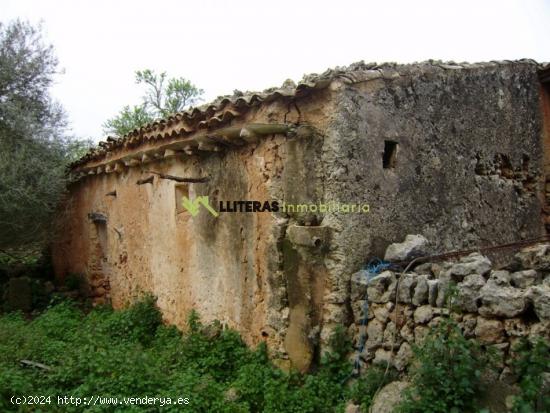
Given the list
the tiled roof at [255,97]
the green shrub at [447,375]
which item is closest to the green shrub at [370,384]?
the green shrub at [447,375]

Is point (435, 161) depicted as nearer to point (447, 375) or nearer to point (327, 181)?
point (327, 181)

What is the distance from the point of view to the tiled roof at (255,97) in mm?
4379

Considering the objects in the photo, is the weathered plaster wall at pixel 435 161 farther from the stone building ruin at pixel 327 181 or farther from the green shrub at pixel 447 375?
the green shrub at pixel 447 375

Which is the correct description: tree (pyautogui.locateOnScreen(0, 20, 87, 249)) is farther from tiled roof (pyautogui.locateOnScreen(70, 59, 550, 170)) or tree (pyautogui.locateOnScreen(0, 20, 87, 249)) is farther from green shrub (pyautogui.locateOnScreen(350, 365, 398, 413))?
green shrub (pyautogui.locateOnScreen(350, 365, 398, 413))

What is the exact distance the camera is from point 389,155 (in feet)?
15.7

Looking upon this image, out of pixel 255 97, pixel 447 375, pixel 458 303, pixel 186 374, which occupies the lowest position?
pixel 186 374

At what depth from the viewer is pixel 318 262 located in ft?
14.4

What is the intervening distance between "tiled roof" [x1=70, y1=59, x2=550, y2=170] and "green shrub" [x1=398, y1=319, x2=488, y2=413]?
2.43 meters

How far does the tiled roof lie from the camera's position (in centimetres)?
438

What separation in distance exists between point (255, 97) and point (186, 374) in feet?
9.33

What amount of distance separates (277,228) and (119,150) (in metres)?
4.32

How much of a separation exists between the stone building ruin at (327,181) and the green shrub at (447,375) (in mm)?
1160

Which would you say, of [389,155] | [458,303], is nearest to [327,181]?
[389,155]

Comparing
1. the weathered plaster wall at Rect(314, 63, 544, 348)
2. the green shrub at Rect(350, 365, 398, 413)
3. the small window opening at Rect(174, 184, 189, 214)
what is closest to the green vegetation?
→ the green shrub at Rect(350, 365, 398, 413)
